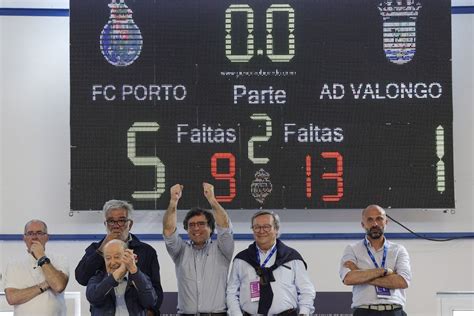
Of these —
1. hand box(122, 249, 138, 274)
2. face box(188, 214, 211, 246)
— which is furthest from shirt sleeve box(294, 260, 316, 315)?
hand box(122, 249, 138, 274)

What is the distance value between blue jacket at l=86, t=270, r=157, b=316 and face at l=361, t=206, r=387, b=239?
192 centimetres

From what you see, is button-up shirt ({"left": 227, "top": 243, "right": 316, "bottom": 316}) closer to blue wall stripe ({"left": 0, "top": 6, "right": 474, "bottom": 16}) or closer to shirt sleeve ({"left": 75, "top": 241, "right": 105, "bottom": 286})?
shirt sleeve ({"left": 75, "top": 241, "right": 105, "bottom": 286})

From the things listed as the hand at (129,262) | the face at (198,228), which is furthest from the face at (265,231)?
the hand at (129,262)

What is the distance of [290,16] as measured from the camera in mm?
9234

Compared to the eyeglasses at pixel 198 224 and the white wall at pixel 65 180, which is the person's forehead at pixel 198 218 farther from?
the white wall at pixel 65 180

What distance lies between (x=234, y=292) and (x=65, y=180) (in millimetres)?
2595

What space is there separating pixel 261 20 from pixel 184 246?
242 centimetres

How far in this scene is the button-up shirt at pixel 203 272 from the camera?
7926mm

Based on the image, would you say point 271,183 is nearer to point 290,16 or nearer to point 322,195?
point 322,195

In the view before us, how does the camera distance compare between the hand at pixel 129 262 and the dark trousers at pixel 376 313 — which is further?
the dark trousers at pixel 376 313

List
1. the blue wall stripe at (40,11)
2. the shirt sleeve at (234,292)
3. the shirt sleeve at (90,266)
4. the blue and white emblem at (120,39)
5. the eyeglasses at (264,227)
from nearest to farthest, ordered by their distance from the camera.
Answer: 1. the shirt sleeve at (90,266)
2. the shirt sleeve at (234,292)
3. the eyeglasses at (264,227)
4. the blue and white emblem at (120,39)
5. the blue wall stripe at (40,11)

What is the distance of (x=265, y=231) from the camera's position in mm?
7848

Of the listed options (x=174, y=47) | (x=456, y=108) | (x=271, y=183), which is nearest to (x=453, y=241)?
(x=456, y=108)

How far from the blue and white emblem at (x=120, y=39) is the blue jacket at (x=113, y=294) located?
8.15 ft
